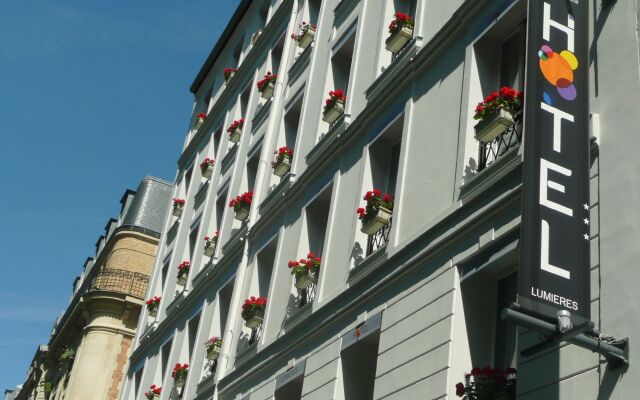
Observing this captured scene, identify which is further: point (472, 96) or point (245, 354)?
point (245, 354)

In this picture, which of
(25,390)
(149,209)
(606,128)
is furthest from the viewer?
(25,390)

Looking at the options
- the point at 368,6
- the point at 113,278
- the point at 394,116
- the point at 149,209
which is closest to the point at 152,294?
the point at 113,278

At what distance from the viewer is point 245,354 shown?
17.8 m

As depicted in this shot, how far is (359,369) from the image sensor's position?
13.4 meters

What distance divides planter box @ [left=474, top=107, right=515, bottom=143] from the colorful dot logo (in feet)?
5.69

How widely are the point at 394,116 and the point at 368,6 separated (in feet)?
14.7

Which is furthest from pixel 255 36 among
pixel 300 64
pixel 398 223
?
pixel 398 223

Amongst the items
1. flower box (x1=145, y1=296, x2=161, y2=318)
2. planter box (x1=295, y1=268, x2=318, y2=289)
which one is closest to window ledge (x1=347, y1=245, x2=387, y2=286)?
planter box (x1=295, y1=268, x2=318, y2=289)

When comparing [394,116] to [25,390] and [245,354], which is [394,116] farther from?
[25,390]

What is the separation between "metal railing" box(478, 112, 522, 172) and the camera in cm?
1138

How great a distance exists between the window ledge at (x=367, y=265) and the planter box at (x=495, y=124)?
2.60 m

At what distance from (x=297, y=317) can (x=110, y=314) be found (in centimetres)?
2109

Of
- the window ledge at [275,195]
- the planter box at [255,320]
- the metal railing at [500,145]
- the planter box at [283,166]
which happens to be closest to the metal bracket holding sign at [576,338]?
the metal railing at [500,145]

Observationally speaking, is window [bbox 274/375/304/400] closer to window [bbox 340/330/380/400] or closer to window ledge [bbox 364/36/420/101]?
window [bbox 340/330/380/400]
